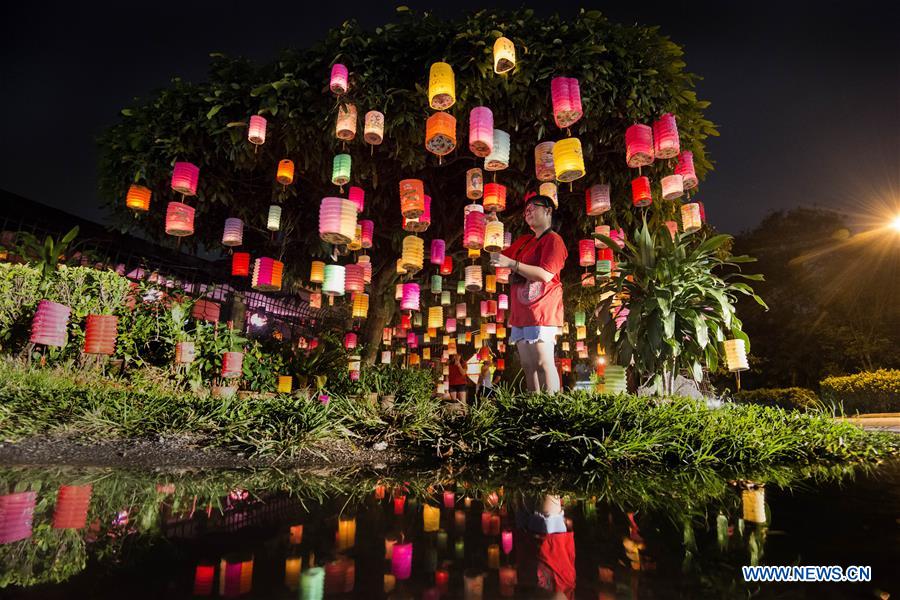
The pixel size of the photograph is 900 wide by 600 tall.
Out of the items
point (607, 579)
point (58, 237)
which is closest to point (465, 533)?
point (607, 579)

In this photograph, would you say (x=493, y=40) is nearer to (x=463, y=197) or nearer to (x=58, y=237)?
(x=463, y=197)

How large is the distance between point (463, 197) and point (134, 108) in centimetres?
554

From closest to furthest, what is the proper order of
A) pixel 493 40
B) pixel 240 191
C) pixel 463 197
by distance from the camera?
pixel 493 40 < pixel 240 191 < pixel 463 197

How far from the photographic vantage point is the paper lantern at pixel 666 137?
5.48 meters

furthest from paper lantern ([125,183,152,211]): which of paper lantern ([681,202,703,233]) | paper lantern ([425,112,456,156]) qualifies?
paper lantern ([681,202,703,233])

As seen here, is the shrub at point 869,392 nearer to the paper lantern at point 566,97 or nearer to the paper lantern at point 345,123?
the paper lantern at point 566,97

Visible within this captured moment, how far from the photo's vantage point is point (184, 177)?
6.09 meters

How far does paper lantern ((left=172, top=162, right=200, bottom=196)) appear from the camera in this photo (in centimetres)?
607

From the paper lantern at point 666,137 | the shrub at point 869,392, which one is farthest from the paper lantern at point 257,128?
the shrub at point 869,392

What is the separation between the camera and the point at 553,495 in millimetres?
1777

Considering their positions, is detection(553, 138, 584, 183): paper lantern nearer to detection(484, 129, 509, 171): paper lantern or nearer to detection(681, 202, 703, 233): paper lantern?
detection(484, 129, 509, 171): paper lantern

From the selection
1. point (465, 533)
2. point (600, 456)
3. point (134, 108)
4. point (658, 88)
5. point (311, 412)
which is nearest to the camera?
Result: point (465, 533)

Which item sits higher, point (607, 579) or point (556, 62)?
point (556, 62)

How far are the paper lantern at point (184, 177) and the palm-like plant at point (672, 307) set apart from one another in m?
5.56
